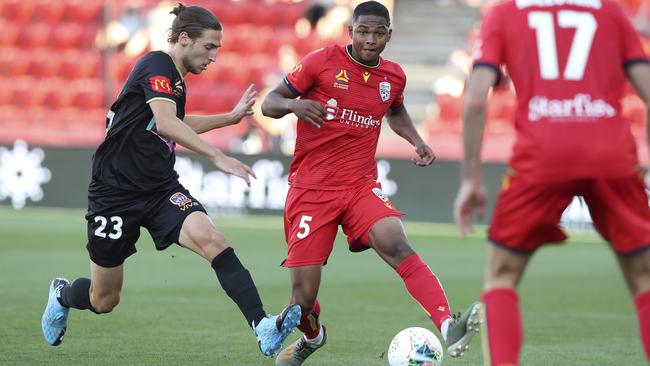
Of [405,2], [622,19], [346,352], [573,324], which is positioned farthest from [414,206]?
[622,19]

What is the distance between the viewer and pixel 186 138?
6.31 meters

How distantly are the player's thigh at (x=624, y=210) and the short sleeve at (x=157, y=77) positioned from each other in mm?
2749

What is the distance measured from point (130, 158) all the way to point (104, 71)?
18.7m

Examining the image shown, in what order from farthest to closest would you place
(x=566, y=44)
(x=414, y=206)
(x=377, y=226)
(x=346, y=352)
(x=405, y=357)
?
(x=414, y=206) < (x=346, y=352) < (x=377, y=226) < (x=405, y=357) < (x=566, y=44)

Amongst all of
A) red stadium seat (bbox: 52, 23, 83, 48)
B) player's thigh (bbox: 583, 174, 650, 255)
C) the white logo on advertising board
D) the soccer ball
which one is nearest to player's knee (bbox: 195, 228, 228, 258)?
the soccer ball

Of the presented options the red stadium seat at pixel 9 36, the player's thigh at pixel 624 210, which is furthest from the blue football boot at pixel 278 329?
the red stadium seat at pixel 9 36

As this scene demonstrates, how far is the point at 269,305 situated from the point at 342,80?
3.24 meters

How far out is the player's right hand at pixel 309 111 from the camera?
6.73 meters

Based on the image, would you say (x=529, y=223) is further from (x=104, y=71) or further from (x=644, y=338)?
(x=104, y=71)

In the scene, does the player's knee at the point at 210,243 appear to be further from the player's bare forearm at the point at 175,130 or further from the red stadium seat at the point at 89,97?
the red stadium seat at the point at 89,97

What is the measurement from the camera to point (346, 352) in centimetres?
749

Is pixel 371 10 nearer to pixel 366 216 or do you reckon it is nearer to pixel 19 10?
pixel 366 216

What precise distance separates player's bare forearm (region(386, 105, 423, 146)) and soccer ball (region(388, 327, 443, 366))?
155 cm

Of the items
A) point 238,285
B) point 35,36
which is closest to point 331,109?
point 238,285
